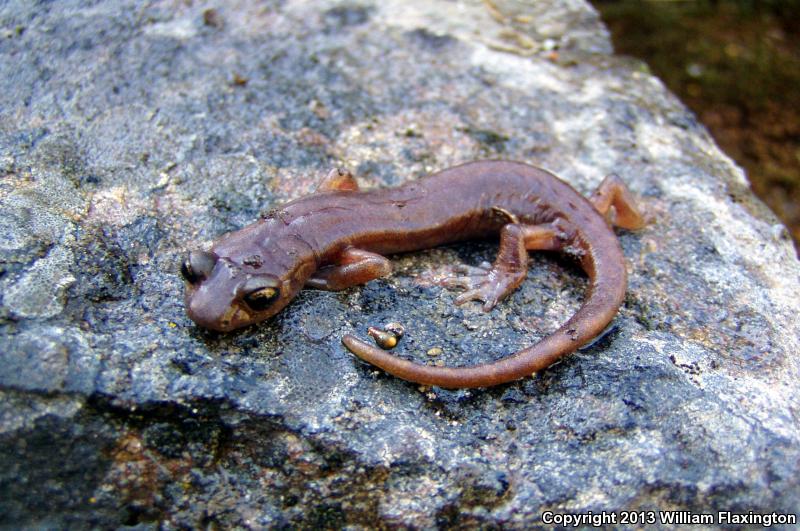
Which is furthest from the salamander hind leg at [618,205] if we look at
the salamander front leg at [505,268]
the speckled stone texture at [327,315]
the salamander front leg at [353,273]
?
the salamander front leg at [353,273]

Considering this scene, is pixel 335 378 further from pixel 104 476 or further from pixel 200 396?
pixel 104 476

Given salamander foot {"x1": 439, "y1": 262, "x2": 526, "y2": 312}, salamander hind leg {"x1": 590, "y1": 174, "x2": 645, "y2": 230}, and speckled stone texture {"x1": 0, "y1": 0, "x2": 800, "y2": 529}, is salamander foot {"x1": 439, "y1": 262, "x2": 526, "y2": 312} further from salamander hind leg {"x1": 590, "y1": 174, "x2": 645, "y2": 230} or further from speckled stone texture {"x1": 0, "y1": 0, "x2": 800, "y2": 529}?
salamander hind leg {"x1": 590, "y1": 174, "x2": 645, "y2": 230}

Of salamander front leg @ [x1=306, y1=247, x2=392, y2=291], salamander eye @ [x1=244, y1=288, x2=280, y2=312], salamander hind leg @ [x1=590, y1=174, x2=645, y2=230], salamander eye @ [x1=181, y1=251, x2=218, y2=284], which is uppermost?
salamander eye @ [x1=181, y1=251, x2=218, y2=284]

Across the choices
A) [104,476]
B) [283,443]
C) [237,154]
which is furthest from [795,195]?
[104,476]

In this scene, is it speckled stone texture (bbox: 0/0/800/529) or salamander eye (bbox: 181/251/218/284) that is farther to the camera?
salamander eye (bbox: 181/251/218/284)

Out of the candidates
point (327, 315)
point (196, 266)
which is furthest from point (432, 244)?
point (196, 266)

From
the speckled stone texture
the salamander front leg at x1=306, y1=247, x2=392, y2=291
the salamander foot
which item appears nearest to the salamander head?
the speckled stone texture

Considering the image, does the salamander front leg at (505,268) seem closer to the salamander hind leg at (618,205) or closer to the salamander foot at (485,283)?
the salamander foot at (485,283)

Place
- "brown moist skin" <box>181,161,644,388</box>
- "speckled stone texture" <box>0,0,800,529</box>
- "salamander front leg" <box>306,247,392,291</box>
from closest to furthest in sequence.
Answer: "speckled stone texture" <box>0,0,800,529</box> → "brown moist skin" <box>181,161,644,388</box> → "salamander front leg" <box>306,247,392,291</box>
